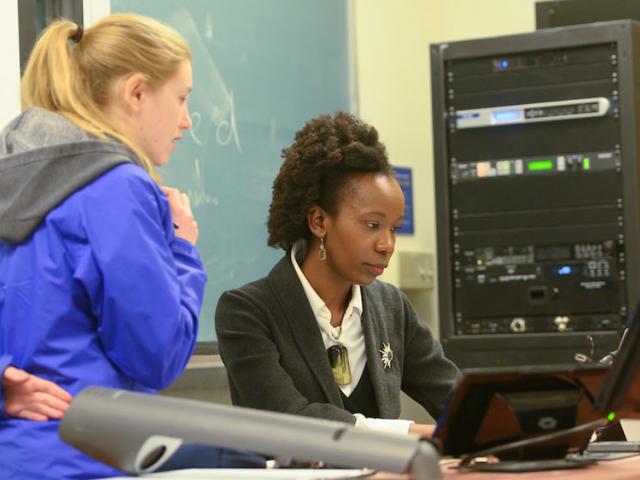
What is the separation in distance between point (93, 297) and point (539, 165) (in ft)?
8.34

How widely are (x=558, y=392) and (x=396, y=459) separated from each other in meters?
0.45

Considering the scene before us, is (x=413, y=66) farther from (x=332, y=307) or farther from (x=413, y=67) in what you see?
(x=332, y=307)

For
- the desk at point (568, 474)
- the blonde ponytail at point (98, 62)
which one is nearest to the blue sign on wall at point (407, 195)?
the blonde ponytail at point (98, 62)

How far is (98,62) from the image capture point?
167 cm

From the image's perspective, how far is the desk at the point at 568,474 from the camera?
1.27m

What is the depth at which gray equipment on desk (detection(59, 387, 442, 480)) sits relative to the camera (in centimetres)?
100

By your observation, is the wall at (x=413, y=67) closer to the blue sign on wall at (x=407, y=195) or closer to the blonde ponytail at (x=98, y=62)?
the blue sign on wall at (x=407, y=195)

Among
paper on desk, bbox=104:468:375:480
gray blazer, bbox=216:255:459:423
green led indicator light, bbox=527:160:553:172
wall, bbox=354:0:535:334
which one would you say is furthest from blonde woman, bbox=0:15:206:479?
wall, bbox=354:0:535:334

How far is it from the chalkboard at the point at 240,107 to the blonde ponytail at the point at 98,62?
1505mm

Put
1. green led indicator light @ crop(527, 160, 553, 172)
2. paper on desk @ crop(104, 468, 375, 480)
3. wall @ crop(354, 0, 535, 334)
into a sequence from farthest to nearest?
1. wall @ crop(354, 0, 535, 334)
2. green led indicator light @ crop(527, 160, 553, 172)
3. paper on desk @ crop(104, 468, 375, 480)

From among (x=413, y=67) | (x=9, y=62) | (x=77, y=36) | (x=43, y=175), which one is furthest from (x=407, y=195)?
(x=43, y=175)

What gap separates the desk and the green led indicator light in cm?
242

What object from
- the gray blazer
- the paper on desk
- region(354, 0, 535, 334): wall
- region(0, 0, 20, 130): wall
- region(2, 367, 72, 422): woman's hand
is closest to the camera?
the paper on desk

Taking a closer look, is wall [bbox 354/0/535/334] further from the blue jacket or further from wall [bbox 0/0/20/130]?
the blue jacket
